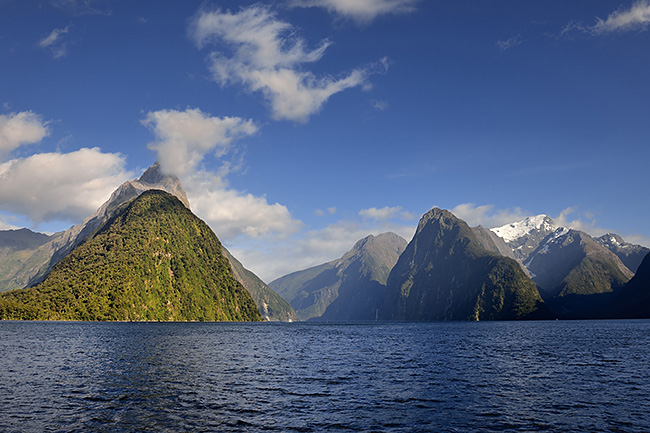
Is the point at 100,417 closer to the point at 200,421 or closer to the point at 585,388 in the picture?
the point at 200,421

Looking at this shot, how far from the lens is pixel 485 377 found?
191 feet

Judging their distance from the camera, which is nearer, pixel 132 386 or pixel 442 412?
pixel 442 412

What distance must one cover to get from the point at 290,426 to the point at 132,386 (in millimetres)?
24337

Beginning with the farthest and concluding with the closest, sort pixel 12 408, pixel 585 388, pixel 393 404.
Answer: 1. pixel 585 388
2. pixel 393 404
3. pixel 12 408

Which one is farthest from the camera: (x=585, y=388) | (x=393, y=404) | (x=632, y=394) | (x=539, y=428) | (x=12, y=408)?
(x=585, y=388)

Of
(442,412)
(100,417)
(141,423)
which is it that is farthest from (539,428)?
(100,417)

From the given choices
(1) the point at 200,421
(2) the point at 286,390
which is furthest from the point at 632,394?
(1) the point at 200,421

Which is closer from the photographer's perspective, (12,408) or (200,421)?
(200,421)

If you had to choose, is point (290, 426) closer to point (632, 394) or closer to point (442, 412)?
point (442, 412)

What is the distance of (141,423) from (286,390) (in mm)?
18021

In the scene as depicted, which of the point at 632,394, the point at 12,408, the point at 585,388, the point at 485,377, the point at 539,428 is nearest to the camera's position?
the point at 539,428

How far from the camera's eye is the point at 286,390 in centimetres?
4847

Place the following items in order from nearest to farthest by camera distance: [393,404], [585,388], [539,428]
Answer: [539,428], [393,404], [585,388]

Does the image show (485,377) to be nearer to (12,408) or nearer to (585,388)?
(585,388)
